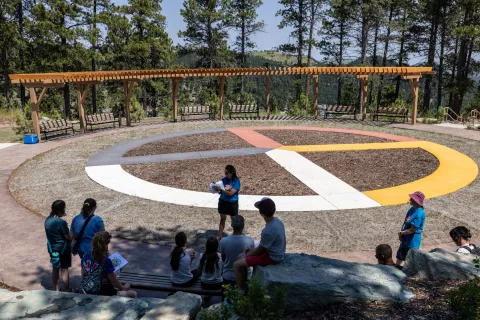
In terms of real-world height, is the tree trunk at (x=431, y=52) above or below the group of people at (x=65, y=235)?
above

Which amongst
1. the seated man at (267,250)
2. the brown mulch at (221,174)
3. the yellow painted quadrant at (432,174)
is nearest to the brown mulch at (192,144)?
the brown mulch at (221,174)

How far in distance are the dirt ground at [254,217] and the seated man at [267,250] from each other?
2408 millimetres

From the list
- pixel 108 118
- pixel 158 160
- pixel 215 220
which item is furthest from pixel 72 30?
pixel 215 220

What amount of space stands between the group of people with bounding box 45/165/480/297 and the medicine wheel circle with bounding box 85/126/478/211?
355 centimetres

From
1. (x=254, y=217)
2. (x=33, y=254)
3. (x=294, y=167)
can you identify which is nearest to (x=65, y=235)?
(x=33, y=254)

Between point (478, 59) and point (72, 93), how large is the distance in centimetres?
4670

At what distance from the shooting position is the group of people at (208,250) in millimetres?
4305

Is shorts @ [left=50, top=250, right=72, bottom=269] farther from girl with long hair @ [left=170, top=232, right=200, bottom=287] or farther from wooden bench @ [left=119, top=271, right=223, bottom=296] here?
girl with long hair @ [left=170, top=232, right=200, bottom=287]

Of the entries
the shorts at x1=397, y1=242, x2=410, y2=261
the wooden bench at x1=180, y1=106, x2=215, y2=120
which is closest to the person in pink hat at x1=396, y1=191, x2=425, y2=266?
the shorts at x1=397, y1=242, x2=410, y2=261

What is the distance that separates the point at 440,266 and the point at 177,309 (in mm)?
3136

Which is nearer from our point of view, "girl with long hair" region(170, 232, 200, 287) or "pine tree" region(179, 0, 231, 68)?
"girl with long hair" region(170, 232, 200, 287)

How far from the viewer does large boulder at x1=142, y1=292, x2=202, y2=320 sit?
11.6 feet

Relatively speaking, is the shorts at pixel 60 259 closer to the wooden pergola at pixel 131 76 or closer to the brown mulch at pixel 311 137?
the brown mulch at pixel 311 137

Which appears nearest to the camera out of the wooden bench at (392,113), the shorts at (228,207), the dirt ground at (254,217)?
the shorts at (228,207)
